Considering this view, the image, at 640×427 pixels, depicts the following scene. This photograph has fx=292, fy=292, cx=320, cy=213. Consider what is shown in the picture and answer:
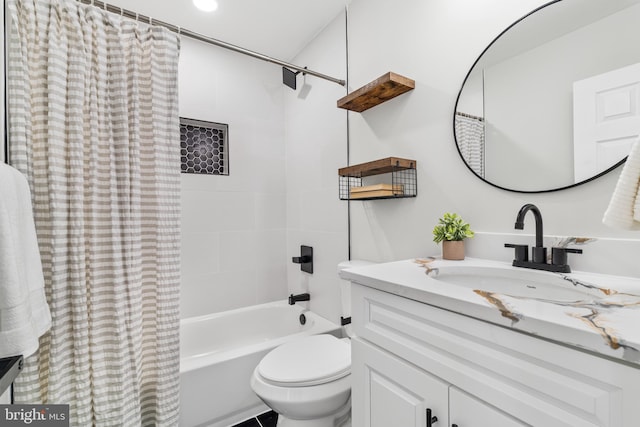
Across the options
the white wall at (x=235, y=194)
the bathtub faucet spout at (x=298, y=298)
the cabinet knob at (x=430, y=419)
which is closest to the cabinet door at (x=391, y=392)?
the cabinet knob at (x=430, y=419)

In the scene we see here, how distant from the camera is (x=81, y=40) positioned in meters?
1.07

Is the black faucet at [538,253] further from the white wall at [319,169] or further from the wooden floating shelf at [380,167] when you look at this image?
the white wall at [319,169]

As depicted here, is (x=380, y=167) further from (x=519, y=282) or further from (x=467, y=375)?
(x=467, y=375)

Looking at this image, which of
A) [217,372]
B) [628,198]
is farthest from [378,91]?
[217,372]

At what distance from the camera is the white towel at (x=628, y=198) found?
2.03 ft

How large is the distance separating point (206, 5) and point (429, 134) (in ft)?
5.18

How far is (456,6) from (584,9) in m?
0.48

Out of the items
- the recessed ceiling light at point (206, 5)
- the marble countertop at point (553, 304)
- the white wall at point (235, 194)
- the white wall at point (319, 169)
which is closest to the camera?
the marble countertop at point (553, 304)

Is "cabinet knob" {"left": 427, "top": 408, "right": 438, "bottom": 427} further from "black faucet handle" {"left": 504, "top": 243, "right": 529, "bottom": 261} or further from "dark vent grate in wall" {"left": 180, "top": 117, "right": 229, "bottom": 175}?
"dark vent grate in wall" {"left": 180, "top": 117, "right": 229, "bottom": 175}

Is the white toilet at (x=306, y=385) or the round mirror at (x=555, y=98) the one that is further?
the white toilet at (x=306, y=385)

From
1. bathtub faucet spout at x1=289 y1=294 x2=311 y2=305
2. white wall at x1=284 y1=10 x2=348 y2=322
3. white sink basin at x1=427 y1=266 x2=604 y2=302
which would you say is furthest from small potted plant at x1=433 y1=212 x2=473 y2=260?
bathtub faucet spout at x1=289 y1=294 x2=311 y2=305

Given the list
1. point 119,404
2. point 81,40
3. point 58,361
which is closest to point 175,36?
point 81,40

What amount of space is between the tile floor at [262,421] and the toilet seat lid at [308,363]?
0.51 metres

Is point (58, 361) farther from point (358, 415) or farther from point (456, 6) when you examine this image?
point (456, 6)
